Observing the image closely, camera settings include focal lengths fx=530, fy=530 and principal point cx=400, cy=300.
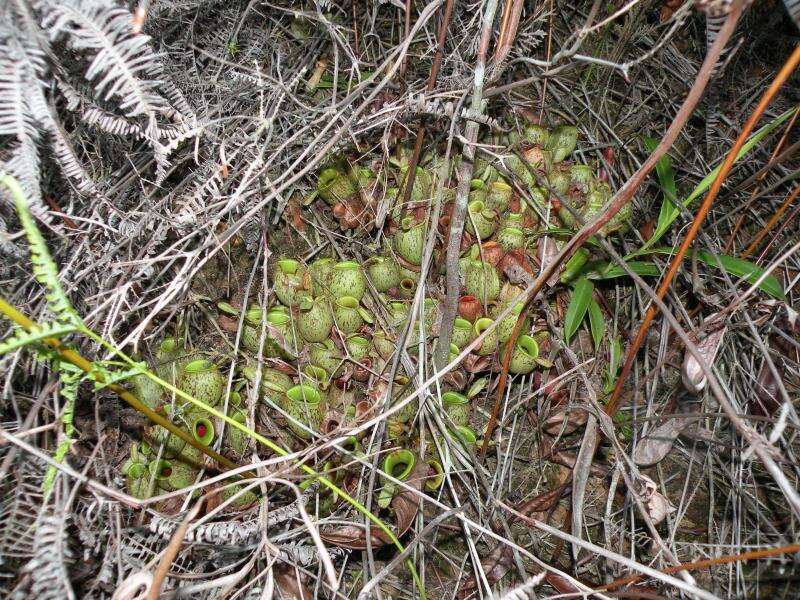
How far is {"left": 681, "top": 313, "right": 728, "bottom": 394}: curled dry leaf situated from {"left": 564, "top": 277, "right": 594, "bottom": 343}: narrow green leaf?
336mm

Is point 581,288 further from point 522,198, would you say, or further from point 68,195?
point 68,195

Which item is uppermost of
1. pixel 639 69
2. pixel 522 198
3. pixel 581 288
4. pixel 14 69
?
pixel 14 69

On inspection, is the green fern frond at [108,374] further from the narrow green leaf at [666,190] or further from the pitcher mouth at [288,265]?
the narrow green leaf at [666,190]

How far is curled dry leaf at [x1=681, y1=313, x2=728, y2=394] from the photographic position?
4.73ft

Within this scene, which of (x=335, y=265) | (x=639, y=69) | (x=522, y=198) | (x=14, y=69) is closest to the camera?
(x=14, y=69)

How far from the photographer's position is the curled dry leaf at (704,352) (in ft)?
4.73

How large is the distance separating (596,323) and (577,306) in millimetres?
102

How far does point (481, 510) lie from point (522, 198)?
43.2 inches

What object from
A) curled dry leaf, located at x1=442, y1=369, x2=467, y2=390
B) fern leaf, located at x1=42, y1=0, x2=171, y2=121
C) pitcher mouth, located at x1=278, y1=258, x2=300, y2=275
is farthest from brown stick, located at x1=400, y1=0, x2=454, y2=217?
fern leaf, located at x1=42, y1=0, x2=171, y2=121

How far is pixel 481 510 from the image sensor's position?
152 centimetres

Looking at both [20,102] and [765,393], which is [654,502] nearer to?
[765,393]

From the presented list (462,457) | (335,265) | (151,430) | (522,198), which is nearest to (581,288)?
(522,198)

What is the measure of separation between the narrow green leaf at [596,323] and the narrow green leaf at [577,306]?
34mm

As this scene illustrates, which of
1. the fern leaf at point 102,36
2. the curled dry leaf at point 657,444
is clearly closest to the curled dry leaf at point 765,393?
the curled dry leaf at point 657,444
